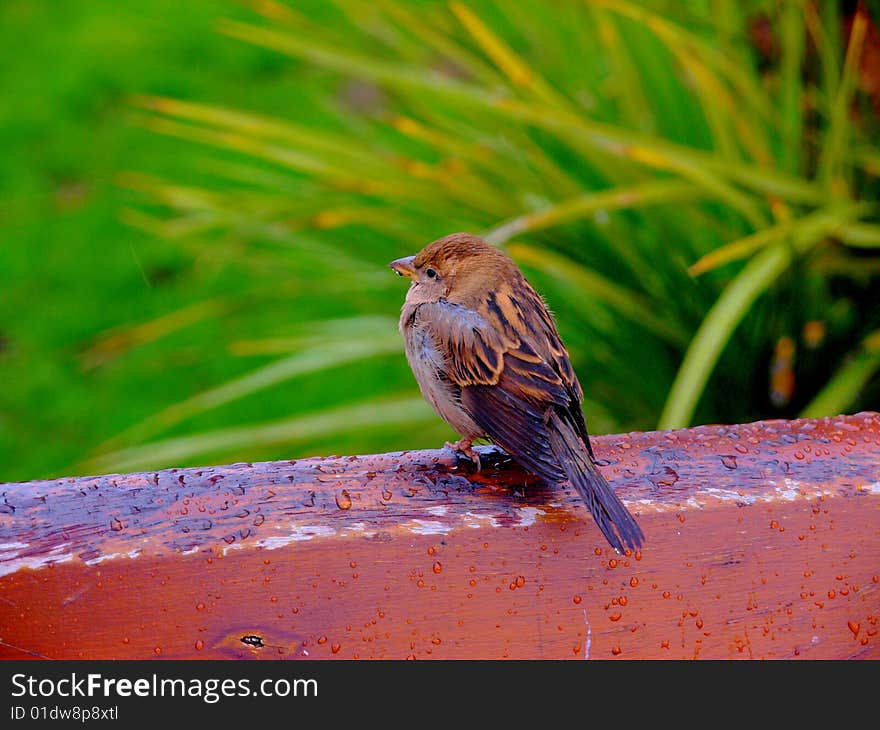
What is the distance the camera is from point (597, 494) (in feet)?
4.41

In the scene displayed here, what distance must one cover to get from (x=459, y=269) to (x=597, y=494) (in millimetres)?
771

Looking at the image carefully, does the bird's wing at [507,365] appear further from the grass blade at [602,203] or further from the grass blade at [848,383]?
the grass blade at [848,383]

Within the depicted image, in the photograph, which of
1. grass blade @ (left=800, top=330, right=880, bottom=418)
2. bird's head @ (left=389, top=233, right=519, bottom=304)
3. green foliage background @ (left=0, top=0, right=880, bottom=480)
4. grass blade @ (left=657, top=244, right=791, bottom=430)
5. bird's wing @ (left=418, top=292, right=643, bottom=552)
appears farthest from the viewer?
green foliage background @ (left=0, top=0, right=880, bottom=480)

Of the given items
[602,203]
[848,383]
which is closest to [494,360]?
[602,203]

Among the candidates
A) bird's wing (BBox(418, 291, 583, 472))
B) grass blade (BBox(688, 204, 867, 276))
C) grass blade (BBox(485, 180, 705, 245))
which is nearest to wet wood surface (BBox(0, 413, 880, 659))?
bird's wing (BBox(418, 291, 583, 472))

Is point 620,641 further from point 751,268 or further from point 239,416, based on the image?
point 239,416

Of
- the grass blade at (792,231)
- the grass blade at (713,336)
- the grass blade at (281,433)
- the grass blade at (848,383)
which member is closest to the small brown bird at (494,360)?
the grass blade at (713,336)

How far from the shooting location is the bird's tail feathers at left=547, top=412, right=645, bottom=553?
1290mm

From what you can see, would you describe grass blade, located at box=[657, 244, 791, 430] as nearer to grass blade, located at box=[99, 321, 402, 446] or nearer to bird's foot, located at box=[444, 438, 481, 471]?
bird's foot, located at box=[444, 438, 481, 471]

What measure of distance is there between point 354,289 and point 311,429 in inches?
20.6

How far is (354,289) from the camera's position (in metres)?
2.97

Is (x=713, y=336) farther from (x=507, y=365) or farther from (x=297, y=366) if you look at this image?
(x=297, y=366)

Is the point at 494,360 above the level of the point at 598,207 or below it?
below

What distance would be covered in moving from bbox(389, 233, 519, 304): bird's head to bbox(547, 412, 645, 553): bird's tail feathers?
0.48 m
